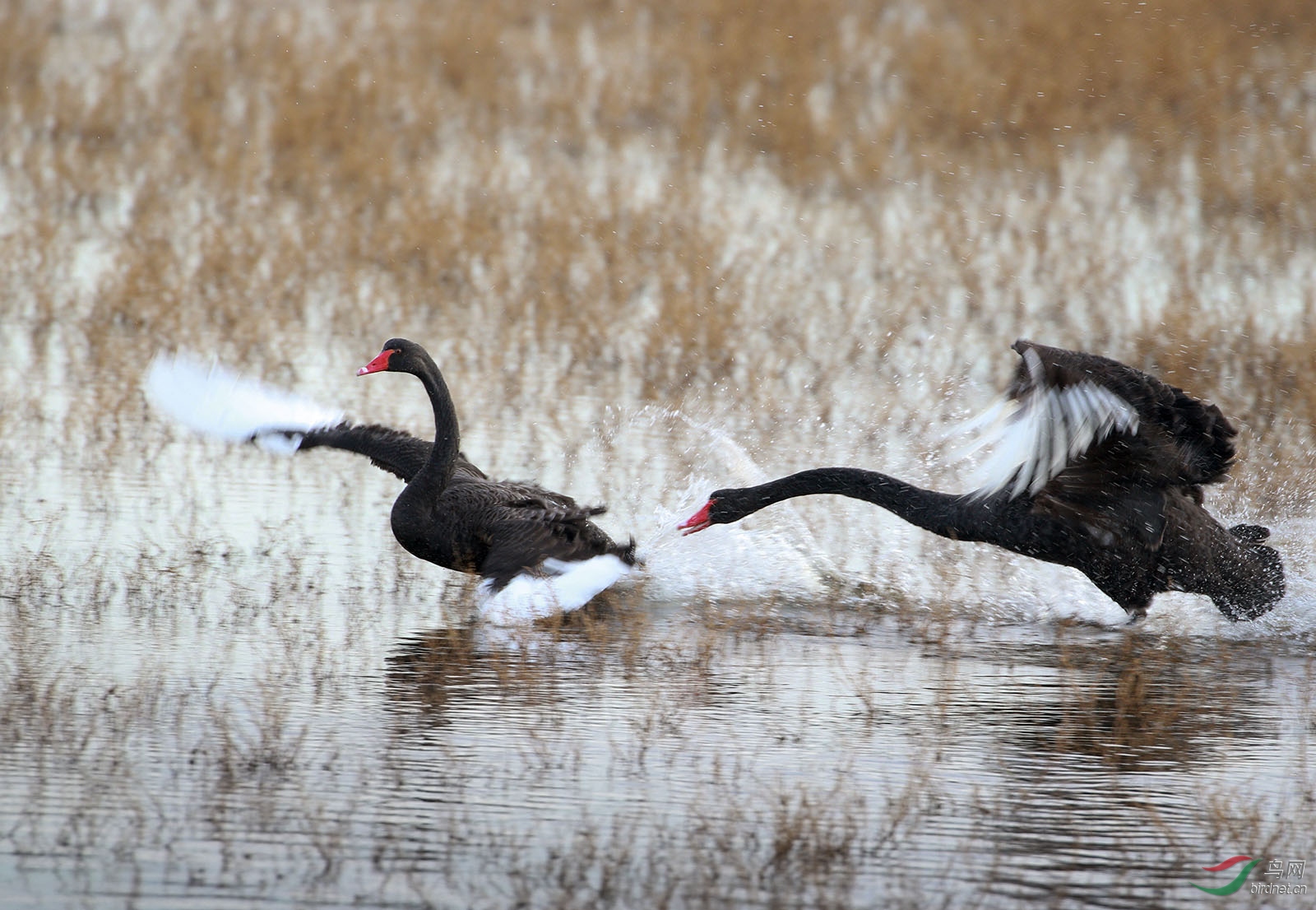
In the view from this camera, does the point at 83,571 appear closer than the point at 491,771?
No

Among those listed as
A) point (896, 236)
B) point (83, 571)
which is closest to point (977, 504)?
point (83, 571)

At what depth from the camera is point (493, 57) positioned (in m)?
17.3

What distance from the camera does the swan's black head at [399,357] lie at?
6918mm

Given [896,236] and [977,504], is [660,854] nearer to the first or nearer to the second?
[977,504]

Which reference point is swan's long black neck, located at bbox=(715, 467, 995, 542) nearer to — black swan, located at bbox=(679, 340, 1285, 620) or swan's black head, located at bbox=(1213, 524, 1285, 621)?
black swan, located at bbox=(679, 340, 1285, 620)

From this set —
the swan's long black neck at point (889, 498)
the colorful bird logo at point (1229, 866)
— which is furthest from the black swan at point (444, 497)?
the colorful bird logo at point (1229, 866)

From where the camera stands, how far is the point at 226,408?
7.34m

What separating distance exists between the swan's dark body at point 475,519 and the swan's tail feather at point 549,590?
9cm

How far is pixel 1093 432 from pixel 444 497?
2.52 metres

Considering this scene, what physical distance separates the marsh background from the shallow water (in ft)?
0.07

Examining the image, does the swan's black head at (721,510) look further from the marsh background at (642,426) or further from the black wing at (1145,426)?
the black wing at (1145,426)

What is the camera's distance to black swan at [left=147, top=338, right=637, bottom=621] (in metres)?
5.96

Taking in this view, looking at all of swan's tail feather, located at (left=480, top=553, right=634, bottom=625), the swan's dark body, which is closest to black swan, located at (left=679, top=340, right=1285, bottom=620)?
the swan's dark body

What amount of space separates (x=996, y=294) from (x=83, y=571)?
283 inches
